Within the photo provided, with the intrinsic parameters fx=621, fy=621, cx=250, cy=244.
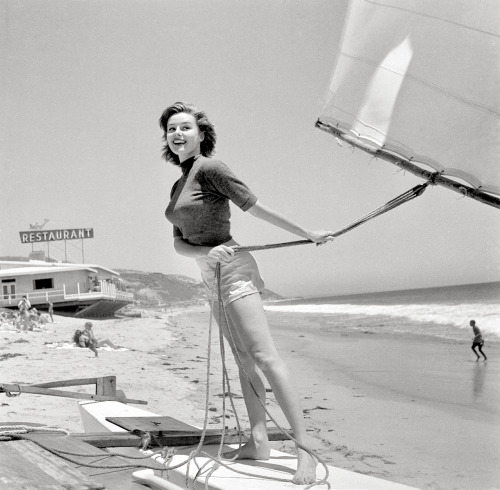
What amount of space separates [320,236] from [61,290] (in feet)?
75.9

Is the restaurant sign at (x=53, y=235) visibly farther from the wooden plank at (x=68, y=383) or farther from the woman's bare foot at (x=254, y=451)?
the woman's bare foot at (x=254, y=451)

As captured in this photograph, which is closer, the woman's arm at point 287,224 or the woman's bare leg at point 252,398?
the woman's arm at point 287,224

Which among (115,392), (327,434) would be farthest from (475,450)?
(115,392)

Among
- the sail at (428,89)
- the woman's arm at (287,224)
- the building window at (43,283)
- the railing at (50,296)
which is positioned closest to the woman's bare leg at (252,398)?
the woman's arm at (287,224)

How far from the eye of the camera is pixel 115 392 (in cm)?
448

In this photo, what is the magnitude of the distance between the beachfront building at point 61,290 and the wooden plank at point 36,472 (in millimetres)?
21733

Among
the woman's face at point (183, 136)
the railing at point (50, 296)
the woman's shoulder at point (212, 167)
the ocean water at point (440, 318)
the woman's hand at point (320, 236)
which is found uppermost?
the woman's face at point (183, 136)

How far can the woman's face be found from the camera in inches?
89.9

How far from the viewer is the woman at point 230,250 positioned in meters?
2.08

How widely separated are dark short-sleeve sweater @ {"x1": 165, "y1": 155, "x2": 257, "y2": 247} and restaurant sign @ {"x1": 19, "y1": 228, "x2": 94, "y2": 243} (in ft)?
117

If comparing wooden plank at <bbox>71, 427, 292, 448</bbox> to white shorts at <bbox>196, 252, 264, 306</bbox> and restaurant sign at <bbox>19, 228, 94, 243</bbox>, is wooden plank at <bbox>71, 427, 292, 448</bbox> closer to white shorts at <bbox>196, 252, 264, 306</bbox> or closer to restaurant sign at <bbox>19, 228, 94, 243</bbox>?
white shorts at <bbox>196, 252, 264, 306</bbox>

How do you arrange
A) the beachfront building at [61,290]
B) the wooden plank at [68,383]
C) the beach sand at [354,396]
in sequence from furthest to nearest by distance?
1. the beachfront building at [61,290]
2. the beach sand at [354,396]
3. the wooden plank at [68,383]

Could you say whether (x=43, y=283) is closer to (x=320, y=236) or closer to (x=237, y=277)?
(x=237, y=277)

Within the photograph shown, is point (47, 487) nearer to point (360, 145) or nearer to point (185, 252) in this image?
point (185, 252)
